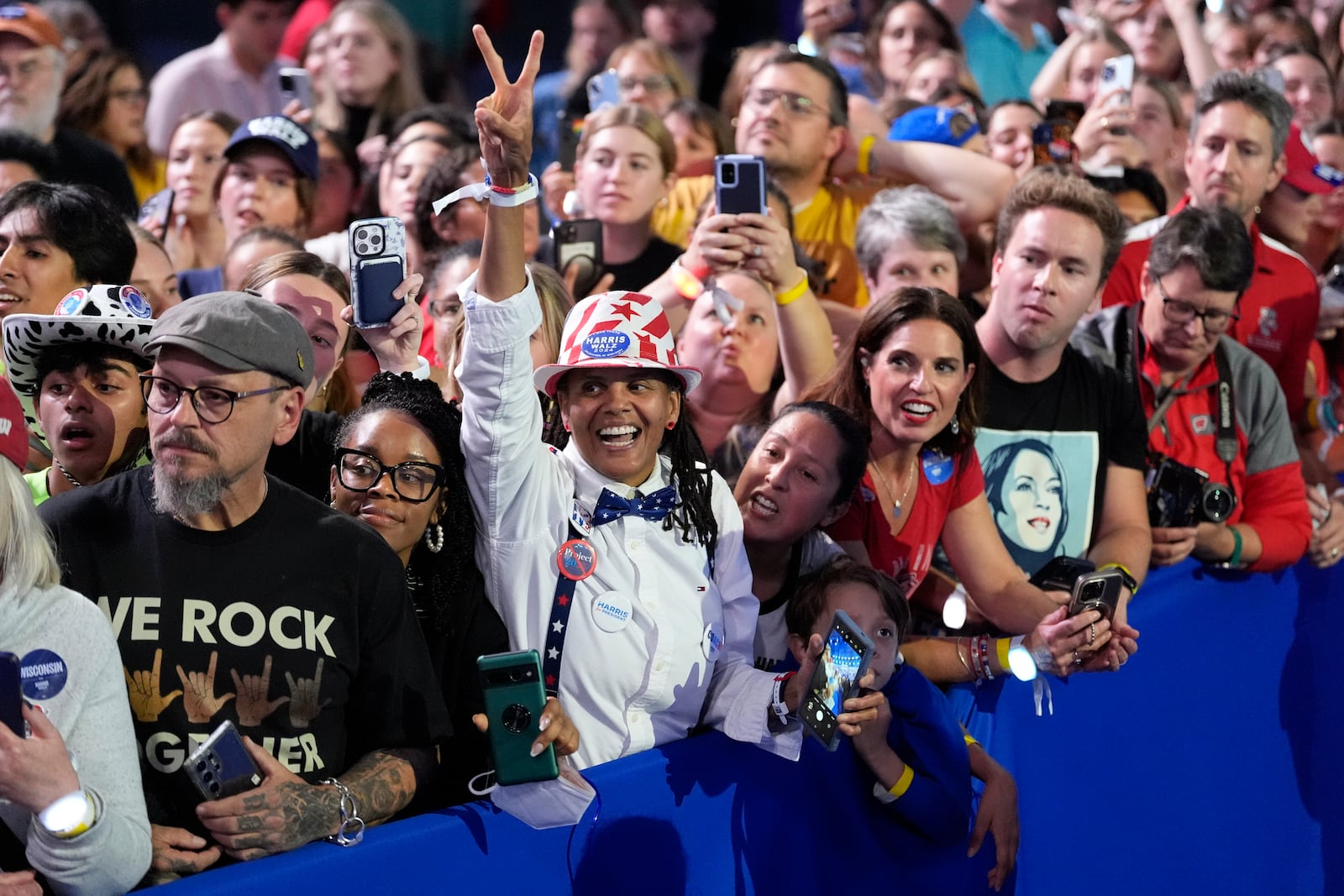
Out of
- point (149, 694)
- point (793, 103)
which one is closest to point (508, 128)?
point (149, 694)

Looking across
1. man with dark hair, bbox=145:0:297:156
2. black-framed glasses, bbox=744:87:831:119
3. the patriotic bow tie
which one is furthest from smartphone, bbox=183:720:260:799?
man with dark hair, bbox=145:0:297:156

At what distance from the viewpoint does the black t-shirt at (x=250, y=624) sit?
282 centimetres

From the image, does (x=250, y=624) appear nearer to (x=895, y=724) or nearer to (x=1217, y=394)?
(x=895, y=724)

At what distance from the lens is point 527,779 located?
2924mm

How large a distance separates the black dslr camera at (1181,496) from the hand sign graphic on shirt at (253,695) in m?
3.07

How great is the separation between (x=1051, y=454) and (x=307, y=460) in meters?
2.22

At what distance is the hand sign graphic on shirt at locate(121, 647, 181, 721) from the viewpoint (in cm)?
281

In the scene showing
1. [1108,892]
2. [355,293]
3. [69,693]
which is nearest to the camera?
[69,693]

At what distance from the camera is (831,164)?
6.43m

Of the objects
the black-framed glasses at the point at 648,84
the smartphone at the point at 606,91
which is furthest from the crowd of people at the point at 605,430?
the black-framed glasses at the point at 648,84

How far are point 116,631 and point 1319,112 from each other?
25.5 feet

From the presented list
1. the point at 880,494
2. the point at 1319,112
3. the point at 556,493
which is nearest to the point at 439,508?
the point at 556,493

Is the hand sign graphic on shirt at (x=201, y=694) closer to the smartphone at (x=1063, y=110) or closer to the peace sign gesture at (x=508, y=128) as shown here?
the peace sign gesture at (x=508, y=128)

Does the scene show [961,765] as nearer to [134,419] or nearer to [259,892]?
[259,892]
